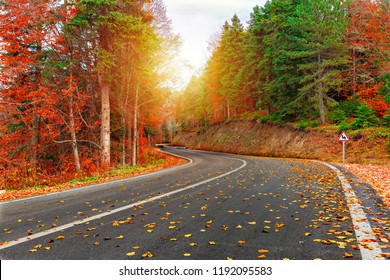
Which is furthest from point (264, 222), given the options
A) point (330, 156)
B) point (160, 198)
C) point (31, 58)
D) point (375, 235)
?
point (330, 156)

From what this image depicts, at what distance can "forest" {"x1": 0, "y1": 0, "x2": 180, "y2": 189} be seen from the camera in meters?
13.3

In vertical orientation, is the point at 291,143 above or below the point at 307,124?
below

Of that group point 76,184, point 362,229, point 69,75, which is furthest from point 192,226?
point 69,75

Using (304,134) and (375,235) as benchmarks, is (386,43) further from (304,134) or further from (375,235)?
(375,235)

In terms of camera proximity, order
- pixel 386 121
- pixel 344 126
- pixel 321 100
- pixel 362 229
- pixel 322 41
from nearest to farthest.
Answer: pixel 362 229 < pixel 386 121 < pixel 344 126 < pixel 322 41 < pixel 321 100

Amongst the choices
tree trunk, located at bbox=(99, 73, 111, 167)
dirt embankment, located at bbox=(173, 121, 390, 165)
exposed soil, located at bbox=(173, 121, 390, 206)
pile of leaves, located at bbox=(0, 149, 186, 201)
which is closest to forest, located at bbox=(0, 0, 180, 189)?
tree trunk, located at bbox=(99, 73, 111, 167)

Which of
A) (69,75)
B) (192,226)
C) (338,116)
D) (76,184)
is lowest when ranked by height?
(76,184)

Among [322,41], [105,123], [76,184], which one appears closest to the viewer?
[76,184]

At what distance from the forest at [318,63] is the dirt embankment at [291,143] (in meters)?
1.22

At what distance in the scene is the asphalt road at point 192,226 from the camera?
11.0 ft

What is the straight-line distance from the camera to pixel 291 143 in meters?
25.7

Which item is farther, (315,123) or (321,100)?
(315,123)

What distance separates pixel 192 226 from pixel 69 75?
1500 centimetres

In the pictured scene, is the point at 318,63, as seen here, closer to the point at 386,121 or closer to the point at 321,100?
the point at 321,100
